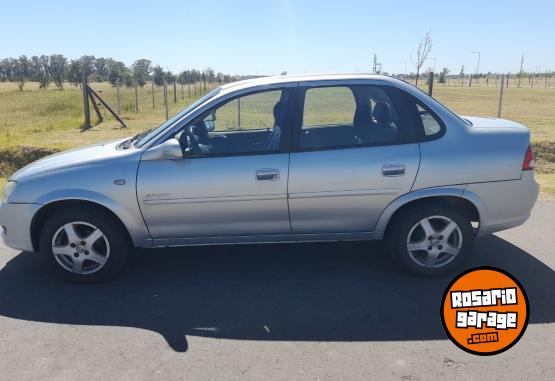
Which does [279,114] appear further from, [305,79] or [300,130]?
[305,79]

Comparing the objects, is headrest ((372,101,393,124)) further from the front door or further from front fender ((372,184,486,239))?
the front door

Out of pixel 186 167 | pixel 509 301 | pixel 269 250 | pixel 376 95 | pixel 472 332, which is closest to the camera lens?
pixel 472 332

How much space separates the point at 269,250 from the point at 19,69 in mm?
129938

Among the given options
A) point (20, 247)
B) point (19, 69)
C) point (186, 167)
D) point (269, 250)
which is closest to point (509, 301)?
point (269, 250)

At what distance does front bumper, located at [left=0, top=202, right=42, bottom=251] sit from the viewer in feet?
12.8

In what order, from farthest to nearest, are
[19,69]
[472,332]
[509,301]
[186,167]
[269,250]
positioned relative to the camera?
[19,69]
[269,250]
[186,167]
[509,301]
[472,332]

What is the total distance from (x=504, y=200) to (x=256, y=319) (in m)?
2.32

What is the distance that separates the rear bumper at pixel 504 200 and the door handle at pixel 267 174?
1600mm

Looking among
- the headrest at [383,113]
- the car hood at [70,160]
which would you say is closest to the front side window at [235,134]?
the car hood at [70,160]

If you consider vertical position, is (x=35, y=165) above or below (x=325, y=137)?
below

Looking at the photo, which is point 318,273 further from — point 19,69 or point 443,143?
point 19,69

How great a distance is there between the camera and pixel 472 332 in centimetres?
300

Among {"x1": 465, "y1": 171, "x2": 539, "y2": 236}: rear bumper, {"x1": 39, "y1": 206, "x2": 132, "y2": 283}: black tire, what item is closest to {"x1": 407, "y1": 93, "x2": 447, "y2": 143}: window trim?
{"x1": 465, "y1": 171, "x2": 539, "y2": 236}: rear bumper

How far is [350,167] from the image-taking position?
12.7ft
